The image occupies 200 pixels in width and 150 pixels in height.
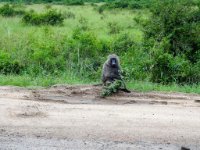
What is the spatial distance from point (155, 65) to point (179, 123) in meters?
4.21

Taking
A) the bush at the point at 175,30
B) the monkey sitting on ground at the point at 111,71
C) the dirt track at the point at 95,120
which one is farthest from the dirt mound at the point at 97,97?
the bush at the point at 175,30

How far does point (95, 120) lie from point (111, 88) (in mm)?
1999

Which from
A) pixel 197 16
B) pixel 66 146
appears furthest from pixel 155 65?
pixel 66 146


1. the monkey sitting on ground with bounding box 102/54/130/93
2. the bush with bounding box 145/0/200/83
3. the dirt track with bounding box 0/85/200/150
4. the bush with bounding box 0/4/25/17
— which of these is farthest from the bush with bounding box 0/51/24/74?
the bush with bounding box 0/4/25/17

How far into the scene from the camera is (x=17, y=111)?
282 inches

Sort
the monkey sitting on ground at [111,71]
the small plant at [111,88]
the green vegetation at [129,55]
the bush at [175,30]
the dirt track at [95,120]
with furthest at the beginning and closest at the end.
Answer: the bush at [175,30]
the green vegetation at [129,55]
the monkey sitting on ground at [111,71]
the small plant at [111,88]
the dirt track at [95,120]

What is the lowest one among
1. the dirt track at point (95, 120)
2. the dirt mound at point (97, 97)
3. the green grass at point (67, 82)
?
the dirt track at point (95, 120)

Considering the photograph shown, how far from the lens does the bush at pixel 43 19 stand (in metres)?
20.2

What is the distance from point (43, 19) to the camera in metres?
20.6

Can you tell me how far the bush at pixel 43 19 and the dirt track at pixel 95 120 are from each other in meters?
11.4

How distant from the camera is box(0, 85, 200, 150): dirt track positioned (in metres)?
5.82

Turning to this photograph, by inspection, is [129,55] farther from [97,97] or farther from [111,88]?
[97,97]

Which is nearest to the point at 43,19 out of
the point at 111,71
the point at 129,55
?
the point at 129,55

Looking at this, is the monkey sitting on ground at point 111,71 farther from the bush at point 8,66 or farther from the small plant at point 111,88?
the bush at point 8,66
